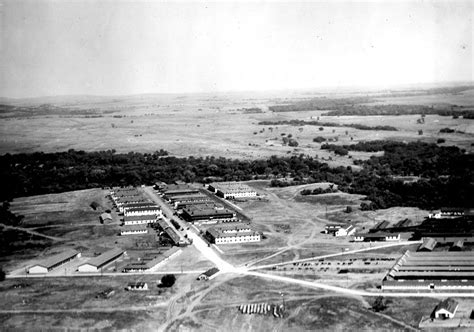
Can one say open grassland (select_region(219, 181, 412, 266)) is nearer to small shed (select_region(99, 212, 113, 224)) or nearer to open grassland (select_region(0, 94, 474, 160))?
small shed (select_region(99, 212, 113, 224))

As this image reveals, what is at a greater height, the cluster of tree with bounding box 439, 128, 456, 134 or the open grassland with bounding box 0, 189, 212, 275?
the cluster of tree with bounding box 439, 128, 456, 134

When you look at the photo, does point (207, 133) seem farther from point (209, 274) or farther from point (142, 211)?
point (209, 274)

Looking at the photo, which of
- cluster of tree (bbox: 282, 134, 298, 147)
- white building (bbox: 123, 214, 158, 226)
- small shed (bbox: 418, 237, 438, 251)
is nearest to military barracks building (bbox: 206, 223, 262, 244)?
white building (bbox: 123, 214, 158, 226)

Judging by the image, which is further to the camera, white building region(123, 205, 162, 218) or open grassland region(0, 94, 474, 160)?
open grassland region(0, 94, 474, 160)

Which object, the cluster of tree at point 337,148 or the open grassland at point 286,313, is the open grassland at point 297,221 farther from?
the cluster of tree at point 337,148

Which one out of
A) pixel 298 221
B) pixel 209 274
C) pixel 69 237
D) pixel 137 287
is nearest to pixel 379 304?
pixel 209 274

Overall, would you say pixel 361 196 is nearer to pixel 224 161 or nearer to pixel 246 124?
pixel 224 161
